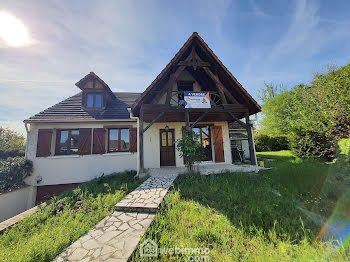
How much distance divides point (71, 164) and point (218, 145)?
8.27 m

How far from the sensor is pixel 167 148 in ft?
25.1

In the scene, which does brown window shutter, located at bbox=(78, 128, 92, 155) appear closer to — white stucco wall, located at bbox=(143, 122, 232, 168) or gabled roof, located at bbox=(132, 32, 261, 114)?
white stucco wall, located at bbox=(143, 122, 232, 168)

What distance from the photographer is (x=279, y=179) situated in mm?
4789

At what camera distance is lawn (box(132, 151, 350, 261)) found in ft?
6.23

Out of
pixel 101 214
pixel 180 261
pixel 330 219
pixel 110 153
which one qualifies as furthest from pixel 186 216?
pixel 110 153

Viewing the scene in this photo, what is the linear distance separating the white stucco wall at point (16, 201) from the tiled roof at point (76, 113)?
346 cm

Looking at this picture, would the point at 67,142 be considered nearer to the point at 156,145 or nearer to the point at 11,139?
the point at 156,145

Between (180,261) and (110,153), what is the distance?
6637mm

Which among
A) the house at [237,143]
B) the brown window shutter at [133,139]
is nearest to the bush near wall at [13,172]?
the brown window shutter at [133,139]

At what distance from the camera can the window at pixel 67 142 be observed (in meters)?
7.01

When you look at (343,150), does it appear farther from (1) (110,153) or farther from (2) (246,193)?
(1) (110,153)

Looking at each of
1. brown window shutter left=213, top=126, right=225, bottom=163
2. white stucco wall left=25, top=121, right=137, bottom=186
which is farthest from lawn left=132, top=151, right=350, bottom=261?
white stucco wall left=25, top=121, right=137, bottom=186

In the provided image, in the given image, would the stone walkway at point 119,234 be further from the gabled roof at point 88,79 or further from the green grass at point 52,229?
the gabled roof at point 88,79

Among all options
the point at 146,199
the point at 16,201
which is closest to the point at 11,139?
the point at 16,201
